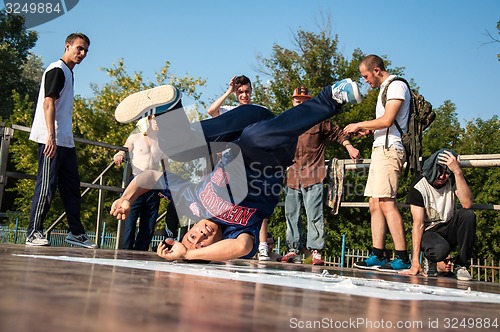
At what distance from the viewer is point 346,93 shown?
3.45 meters

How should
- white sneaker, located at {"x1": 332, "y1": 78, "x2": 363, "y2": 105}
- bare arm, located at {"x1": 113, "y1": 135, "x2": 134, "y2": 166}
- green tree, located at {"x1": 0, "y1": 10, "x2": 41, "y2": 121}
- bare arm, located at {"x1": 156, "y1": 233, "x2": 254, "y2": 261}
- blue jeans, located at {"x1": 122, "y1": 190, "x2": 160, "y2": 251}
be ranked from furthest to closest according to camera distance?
green tree, located at {"x1": 0, "y1": 10, "x2": 41, "y2": 121} < bare arm, located at {"x1": 113, "y1": 135, "x2": 134, "y2": 166} < blue jeans, located at {"x1": 122, "y1": 190, "x2": 160, "y2": 251} < white sneaker, located at {"x1": 332, "y1": 78, "x2": 363, "y2": 105} < bare arm, located at {"x1": 156, "y1": 233, "x2": 254, "y2": 261}

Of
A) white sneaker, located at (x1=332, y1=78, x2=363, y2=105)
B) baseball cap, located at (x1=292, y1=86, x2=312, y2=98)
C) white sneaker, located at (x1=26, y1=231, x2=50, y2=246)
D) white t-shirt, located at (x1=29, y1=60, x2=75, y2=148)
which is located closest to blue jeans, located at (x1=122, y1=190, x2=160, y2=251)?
white t-shirt, located at (x1=29, y1=60, x2=75, y2=148)

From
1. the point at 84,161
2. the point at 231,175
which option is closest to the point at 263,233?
the point at 231,175

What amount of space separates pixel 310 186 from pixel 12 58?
3260 centimetres

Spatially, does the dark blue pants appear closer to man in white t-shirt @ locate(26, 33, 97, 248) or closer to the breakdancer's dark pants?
man in white t-shirt @ locate(26, 33, 97, 248)

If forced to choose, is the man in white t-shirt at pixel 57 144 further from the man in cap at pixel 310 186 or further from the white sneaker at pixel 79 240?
the man in cap at pixel 310 186

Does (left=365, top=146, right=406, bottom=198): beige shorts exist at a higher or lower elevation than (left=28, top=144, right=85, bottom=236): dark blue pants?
higher

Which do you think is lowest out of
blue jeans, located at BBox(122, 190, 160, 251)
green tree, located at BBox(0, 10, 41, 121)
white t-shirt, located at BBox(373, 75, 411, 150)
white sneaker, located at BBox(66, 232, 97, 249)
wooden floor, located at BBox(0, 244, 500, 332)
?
wooden floor, located at BBox(0, 244, 500, 332)

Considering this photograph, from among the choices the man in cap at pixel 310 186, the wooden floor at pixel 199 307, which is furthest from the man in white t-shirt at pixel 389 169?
the wooden floor at pixel 199 307

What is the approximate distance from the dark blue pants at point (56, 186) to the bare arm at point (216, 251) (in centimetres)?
194

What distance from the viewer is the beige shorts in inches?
190

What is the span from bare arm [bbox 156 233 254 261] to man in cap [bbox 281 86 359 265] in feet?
8.12

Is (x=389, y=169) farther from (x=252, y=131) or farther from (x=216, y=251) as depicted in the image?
(x=216, y=251)

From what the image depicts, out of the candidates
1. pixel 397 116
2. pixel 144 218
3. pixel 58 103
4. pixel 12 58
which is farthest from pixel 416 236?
pixel 12 58
